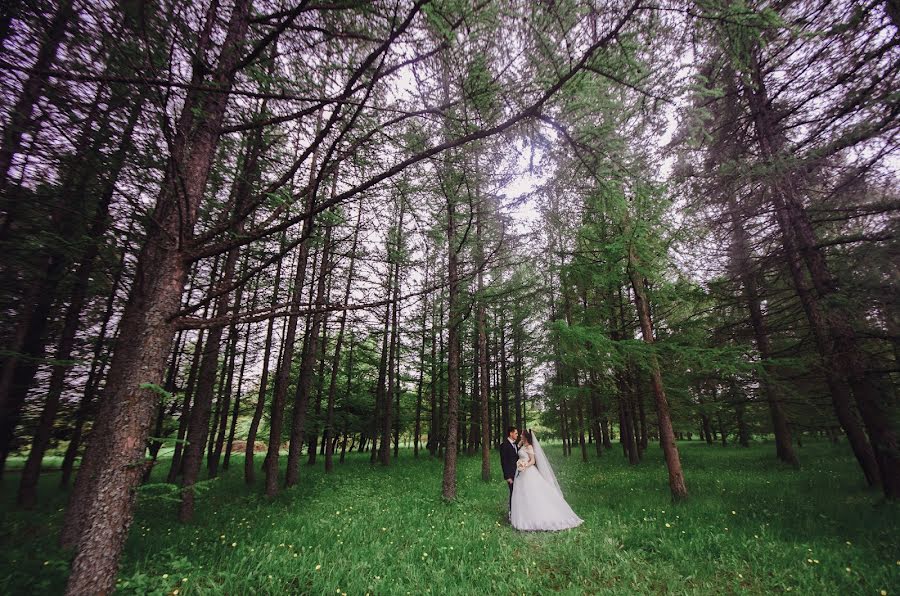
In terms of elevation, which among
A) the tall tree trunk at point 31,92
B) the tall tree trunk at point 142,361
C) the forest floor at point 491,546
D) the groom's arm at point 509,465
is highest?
the tall tree trunk at point 31,92

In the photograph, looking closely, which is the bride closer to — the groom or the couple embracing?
the couple embracing

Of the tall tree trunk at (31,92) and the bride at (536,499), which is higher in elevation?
the tall tree trunk at (31,92)

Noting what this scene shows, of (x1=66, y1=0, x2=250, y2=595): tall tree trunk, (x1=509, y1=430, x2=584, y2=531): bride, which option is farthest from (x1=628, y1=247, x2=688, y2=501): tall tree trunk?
(x1=66, y1=0, x2=250, y2=595): tall tree trunk

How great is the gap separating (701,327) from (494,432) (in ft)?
71.9

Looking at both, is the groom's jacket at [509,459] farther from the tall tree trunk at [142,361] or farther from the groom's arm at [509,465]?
the tall tree trunk at [142,361]

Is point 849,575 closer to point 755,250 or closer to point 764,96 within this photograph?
point 755,250

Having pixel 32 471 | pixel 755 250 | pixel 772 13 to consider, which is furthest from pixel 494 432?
pixel 772 13

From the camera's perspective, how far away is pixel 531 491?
24.8 ft

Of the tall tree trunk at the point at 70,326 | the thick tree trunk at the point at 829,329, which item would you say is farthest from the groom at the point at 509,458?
the tall tree trunk at the point at 70,326

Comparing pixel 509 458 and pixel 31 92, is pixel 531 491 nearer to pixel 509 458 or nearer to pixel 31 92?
pixel 509 458

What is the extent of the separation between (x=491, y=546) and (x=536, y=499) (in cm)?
187

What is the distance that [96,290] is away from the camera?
21.2ft

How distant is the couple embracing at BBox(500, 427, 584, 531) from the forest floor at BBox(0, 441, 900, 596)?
43 cm

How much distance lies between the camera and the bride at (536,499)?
280 inches
